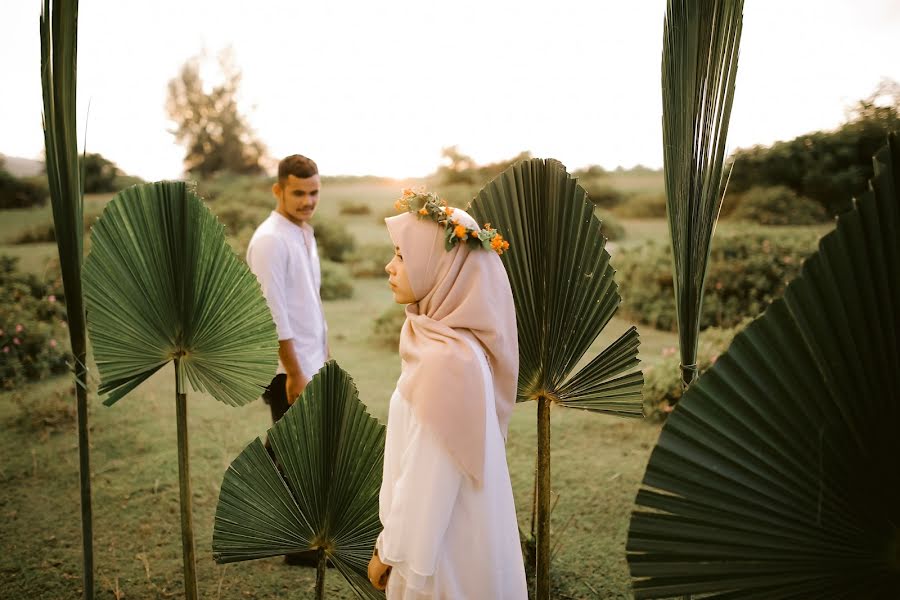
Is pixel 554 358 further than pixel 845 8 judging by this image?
No

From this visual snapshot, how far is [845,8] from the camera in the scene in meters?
5.43

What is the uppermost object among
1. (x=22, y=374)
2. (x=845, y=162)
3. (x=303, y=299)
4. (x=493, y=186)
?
(x=845, y=162)

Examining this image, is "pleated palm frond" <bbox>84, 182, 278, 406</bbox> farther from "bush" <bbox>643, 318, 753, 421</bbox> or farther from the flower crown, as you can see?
"bush" <bbox>643, 318, 753, 421</bbox>

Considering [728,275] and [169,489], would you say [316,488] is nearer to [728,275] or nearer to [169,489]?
[169,489]

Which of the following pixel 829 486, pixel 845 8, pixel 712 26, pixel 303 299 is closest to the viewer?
pixel 829 486

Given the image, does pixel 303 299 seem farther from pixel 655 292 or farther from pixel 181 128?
pixel 181 128

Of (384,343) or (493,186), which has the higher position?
(493,186)

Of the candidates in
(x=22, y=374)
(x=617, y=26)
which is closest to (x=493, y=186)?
(x=617, y=26)

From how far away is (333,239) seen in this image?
927cm

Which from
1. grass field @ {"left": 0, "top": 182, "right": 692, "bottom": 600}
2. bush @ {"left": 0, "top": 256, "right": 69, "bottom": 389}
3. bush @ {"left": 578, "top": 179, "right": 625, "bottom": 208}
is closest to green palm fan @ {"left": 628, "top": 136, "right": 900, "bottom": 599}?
grass field @ {"left": 0, "top": 182, "right": 692, "bottom": 600}

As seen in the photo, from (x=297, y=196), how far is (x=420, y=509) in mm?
1928

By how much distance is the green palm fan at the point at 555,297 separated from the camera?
196 centimetres

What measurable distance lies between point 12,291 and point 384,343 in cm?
353

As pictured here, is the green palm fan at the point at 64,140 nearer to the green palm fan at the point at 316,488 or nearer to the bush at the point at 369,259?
the green palm fan at the point at 316,488
